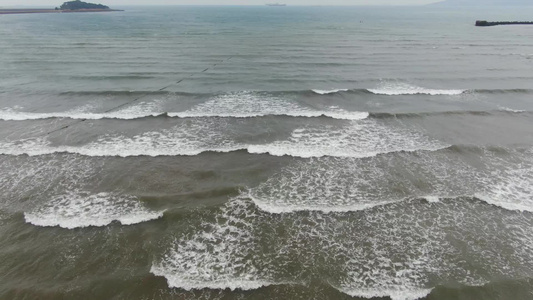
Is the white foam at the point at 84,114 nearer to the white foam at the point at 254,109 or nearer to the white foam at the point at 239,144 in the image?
the white foam at the point at 254,109

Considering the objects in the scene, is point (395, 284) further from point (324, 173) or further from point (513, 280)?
point (324, 173)

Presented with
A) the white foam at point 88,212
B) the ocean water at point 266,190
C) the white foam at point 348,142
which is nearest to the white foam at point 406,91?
the ocean water at point 266,190

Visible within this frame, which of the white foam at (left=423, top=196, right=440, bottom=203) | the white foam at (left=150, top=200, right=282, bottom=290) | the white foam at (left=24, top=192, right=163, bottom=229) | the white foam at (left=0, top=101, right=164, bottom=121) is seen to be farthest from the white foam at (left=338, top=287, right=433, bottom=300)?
the white foam at (left=0, top=101, right=164, bottom=121)

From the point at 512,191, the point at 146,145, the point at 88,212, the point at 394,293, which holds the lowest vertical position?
the point at 394,293

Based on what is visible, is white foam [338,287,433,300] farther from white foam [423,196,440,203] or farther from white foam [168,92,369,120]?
white foam [168,92,369,120]

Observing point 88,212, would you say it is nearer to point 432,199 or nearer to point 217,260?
point 217,260

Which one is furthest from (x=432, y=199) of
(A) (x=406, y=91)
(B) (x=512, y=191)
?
(A) (x=406, y=91)
